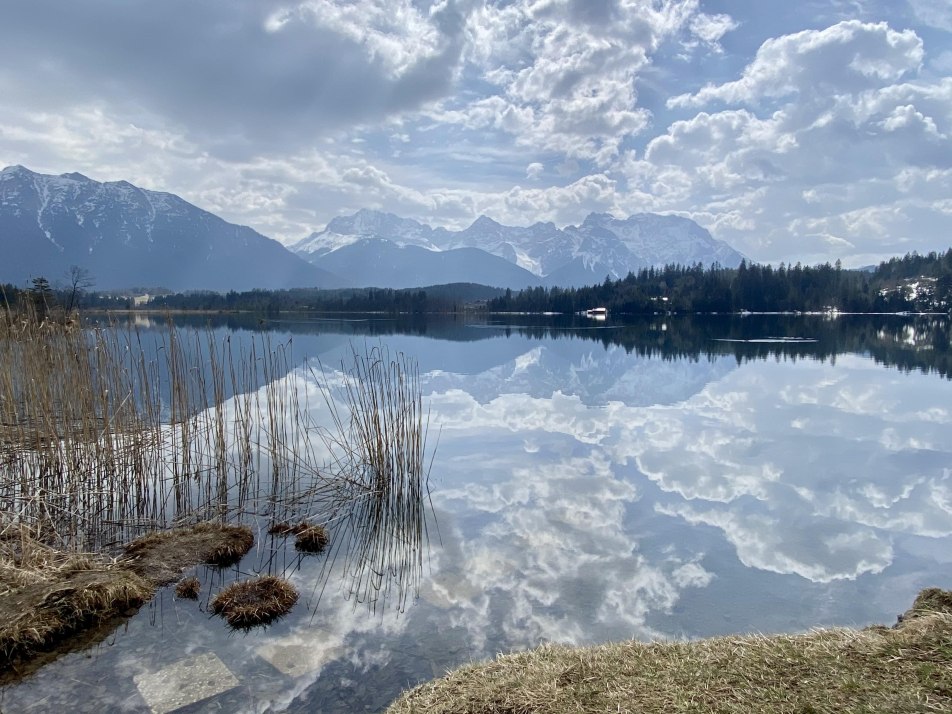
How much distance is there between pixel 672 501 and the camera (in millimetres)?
10680

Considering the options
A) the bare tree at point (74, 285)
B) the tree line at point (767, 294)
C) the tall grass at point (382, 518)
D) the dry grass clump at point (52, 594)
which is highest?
the tree line at point (767, 294)

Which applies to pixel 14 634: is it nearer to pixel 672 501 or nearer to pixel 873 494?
pixel 672 501

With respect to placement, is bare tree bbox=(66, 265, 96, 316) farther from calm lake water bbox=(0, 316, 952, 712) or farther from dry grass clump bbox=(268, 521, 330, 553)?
calm lake water bbox=(0, 316, 952, 712)

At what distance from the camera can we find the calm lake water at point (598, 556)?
539cm

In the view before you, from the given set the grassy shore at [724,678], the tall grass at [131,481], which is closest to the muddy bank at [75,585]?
the tall grass at [131,481]

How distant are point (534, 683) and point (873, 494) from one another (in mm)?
10231

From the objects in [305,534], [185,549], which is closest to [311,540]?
[305,534]

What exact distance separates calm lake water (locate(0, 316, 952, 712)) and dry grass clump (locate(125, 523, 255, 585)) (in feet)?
1.03

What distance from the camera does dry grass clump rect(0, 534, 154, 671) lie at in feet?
18.0

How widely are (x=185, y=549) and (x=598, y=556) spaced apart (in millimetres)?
5975

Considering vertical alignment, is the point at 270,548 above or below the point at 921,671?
below

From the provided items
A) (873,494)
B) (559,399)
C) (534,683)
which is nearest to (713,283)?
(559,399)

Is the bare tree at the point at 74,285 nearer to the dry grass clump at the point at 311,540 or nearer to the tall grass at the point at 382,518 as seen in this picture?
the tall grass at the point at 382,518

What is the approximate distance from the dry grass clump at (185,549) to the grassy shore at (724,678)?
4.39 meters
